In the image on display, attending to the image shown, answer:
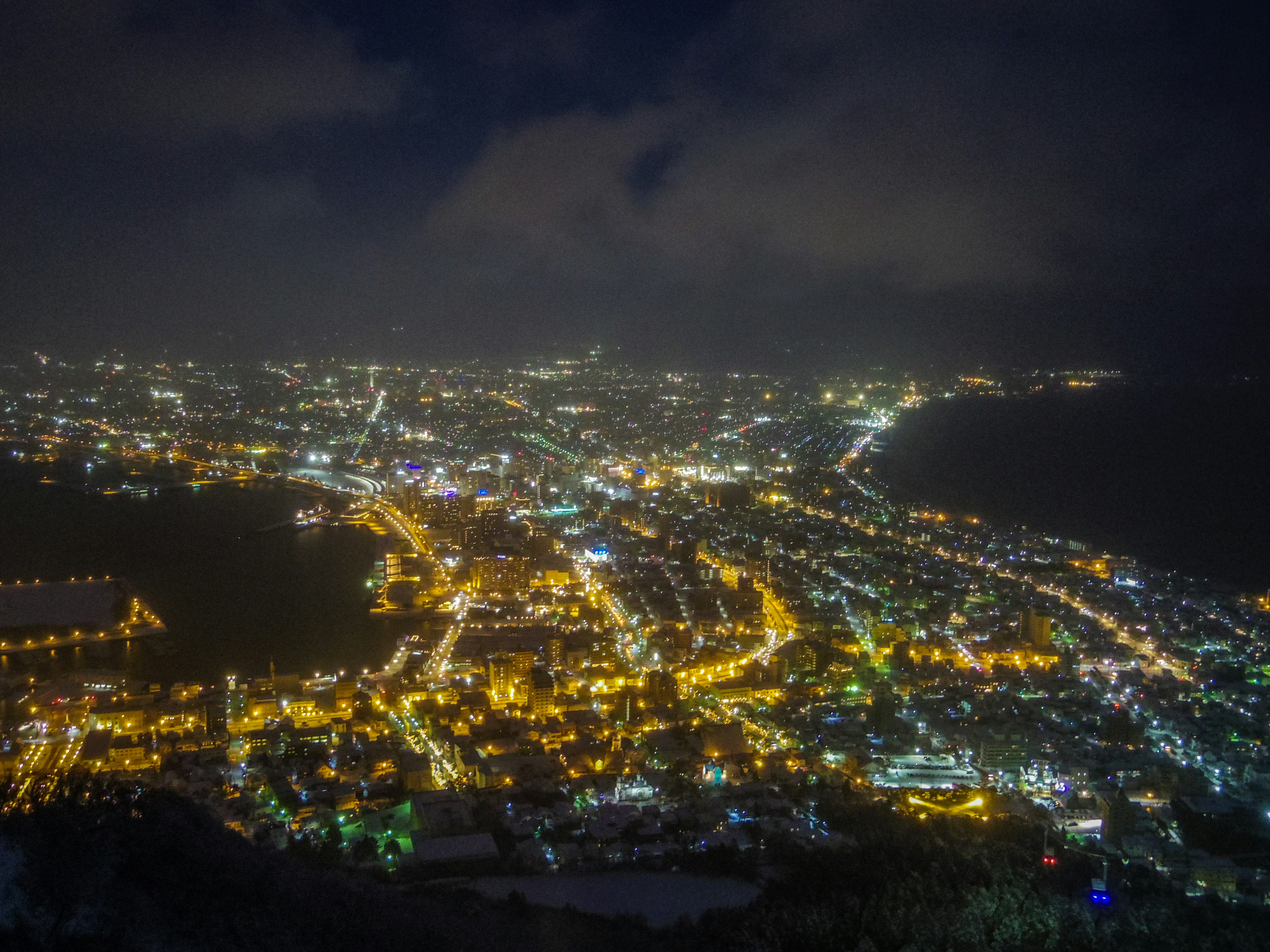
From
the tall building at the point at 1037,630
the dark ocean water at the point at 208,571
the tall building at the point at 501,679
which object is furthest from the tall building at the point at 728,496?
the tall building at the point at 501,679

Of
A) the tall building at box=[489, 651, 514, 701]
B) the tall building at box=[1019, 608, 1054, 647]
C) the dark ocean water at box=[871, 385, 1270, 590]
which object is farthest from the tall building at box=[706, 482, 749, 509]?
the tall building at box=[489, 651, 514, 701]

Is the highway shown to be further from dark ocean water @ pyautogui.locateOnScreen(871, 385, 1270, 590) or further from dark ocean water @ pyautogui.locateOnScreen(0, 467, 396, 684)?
dark ocean water @ pyautogui.locateOnScreen(0, 467, 396, 684)

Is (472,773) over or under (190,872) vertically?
under

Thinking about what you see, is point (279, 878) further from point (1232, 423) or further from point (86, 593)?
point (1232, 423)

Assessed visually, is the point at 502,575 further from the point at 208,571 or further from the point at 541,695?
the point at 541,695

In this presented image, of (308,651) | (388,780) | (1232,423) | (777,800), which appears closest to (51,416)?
(308,651)

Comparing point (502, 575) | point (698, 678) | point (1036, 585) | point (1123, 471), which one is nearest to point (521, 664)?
point (698, 678)
